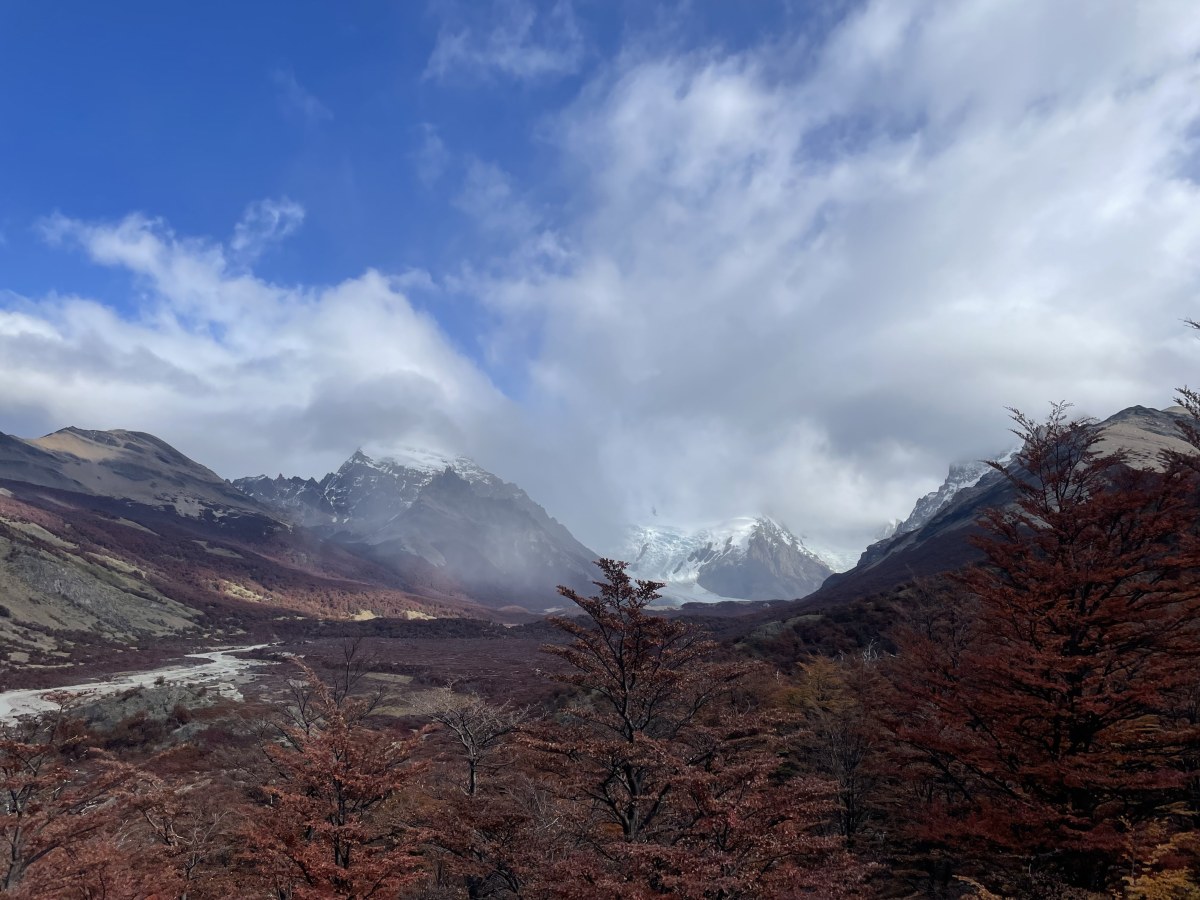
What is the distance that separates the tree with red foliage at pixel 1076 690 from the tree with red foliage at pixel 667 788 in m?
3.70

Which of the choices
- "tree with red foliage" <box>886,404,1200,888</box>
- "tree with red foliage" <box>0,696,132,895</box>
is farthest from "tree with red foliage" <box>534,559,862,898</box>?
"tree with red foliage" <box>0,696,132,895</box>

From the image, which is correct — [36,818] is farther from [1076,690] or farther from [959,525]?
[959,525]

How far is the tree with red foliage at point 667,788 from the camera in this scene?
9.89m

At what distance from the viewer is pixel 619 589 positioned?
13312mm

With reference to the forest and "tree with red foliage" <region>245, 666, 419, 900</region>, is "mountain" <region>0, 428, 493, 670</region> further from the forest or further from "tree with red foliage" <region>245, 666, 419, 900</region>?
"tree with red foliage" <region>245, 666, 419, 900</region>

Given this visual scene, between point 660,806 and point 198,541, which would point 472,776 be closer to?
point 660,806

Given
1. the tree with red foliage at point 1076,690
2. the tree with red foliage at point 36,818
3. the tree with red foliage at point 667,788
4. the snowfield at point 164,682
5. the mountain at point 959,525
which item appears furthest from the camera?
the mountain at point 959,525

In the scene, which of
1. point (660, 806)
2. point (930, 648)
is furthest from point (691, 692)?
point (930, 648)

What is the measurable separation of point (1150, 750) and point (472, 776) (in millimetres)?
19385

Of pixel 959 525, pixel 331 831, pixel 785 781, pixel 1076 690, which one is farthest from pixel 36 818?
pixel 959 525

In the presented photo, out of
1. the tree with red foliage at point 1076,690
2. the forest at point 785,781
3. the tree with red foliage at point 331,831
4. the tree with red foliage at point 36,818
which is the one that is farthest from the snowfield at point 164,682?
the tree with red foliage at point 1076,690

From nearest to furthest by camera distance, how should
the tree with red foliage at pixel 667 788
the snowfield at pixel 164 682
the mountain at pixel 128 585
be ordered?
the tree with red foliage at pixel 667 788
the snowfield at pixel 164 682
the mountain at pixel 128 585

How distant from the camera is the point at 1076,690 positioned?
12.6 meters

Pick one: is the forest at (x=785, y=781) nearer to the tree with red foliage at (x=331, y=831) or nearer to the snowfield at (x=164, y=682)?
the tree with red foliage at (x=331, y=831)
